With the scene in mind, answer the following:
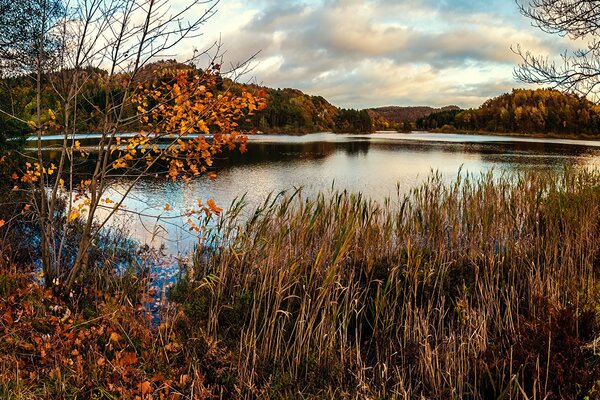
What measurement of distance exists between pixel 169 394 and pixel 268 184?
1290 centimetres

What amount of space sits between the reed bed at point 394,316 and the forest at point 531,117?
247 feet

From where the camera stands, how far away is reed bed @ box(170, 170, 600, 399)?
3.61 meters

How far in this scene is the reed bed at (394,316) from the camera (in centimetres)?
361

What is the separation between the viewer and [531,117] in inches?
3433

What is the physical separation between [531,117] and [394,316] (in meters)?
96.7

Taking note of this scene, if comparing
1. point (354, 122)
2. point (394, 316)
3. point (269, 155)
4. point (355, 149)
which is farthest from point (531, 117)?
point (394, 316)

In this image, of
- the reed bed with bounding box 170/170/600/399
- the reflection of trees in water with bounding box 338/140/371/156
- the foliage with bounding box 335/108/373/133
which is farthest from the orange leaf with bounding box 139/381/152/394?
the foliage with bounding box 335/108/373/133

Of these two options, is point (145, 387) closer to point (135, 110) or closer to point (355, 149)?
point (135, 110)

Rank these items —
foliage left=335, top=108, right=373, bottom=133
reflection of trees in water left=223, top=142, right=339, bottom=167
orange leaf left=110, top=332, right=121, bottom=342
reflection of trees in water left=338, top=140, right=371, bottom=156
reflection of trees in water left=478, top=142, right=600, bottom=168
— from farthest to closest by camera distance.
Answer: foliage left=335, top=108, right=373, bottom=133 < reflection of trees in water left=338, top=140, right=371, bottom=156 < reflection of trees in water left=223, top=142, right=339, bottom=167 < reflection of trees in water left=478, top=142, right=600, bottom=168 < orange leaf left=110, top=332, right=121, bottom=342

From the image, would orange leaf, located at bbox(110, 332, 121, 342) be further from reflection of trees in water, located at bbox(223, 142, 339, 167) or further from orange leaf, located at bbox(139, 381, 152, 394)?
reflection of trees in water, located at bbox(223, 142, 339, 167)

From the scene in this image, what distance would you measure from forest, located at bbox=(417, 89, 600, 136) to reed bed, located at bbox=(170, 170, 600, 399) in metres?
75.2

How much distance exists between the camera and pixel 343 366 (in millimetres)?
3914

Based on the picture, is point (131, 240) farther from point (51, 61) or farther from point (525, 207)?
point (525, 207)

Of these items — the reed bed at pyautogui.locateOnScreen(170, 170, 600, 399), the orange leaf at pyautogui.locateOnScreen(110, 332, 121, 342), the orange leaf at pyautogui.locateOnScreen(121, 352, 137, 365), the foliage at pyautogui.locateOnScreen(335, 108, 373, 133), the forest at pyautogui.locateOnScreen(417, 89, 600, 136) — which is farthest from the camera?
the foliage at pyautogui.locateOnScreen(335, 108, 373, 133)
